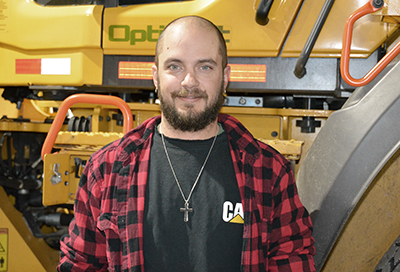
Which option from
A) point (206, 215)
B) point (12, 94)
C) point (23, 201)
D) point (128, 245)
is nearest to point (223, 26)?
point (206, 215)

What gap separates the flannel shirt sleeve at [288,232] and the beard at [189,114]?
1.19 feet

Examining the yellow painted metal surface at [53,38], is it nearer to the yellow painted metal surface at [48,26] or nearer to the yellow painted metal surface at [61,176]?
the yellow painted metal surface at [48,26]

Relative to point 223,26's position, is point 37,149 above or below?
below

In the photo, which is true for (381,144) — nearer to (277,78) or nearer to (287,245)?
(287,245)

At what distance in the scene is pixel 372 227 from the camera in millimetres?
1522

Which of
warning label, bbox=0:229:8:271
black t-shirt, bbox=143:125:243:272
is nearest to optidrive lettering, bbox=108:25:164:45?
black t-shirt, bbox=143:125:243:272

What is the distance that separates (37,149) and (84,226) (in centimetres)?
204

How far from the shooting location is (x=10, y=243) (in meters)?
2.97

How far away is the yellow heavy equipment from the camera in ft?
4.90

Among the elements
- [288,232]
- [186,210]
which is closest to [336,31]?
[288,232]

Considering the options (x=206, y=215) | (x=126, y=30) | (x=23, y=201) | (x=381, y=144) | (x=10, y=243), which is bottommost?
(x=10, y=243)

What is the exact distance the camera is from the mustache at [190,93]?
4.46 feet

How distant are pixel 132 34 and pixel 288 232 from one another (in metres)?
1.66

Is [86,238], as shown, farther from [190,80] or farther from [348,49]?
[348,49]
